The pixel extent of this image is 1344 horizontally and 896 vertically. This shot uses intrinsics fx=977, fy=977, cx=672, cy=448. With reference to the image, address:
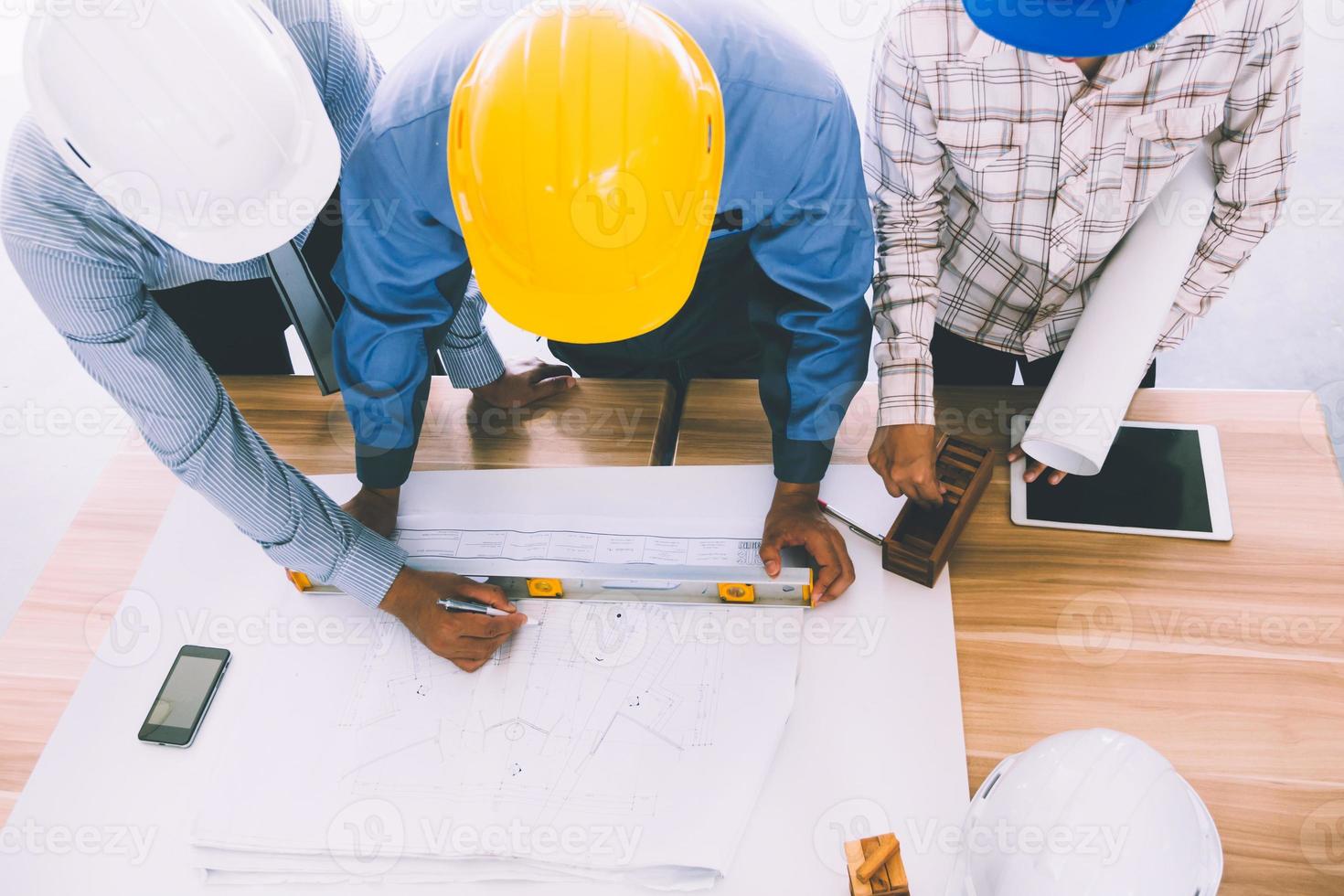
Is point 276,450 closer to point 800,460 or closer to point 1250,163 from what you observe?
point 800,460

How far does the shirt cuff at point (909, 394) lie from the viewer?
1.33 meters

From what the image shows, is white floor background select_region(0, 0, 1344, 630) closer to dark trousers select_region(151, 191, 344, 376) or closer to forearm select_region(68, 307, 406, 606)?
dark trousers select_region(151, 191, 344, 376)

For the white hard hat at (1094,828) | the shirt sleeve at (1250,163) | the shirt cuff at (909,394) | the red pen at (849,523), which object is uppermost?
the shirt sleeve at (1250,163)

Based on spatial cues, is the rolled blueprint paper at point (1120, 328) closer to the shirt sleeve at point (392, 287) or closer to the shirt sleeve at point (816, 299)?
the shirt sleeve at point (816, 299)

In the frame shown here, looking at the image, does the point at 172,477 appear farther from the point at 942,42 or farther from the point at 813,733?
the point at 942,42

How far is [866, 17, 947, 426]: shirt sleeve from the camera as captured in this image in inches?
51.9

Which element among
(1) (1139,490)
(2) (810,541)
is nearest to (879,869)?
(2) (810,541)

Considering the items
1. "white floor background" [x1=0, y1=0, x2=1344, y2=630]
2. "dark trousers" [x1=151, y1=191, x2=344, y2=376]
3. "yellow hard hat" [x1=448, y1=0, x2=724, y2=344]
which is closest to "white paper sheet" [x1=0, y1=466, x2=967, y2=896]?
"dark trousers" [x1=151, y1=191, x2=344, y2=376]

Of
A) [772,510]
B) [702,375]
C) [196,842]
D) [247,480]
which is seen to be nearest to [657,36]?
[772,510]

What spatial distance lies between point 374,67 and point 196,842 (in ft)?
3.64

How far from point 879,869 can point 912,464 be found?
524 mm

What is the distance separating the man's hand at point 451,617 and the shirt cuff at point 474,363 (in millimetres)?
382

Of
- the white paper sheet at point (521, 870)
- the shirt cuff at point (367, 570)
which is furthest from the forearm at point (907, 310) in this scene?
the shirt cuff at point (367, 570)

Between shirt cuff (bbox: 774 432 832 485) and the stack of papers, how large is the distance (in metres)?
0.13
